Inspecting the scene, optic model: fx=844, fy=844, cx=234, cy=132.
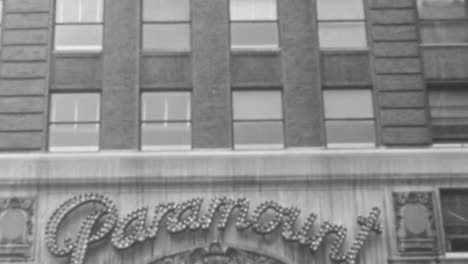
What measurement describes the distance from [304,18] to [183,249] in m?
9.03

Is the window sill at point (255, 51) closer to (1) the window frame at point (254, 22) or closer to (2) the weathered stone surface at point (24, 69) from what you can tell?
(1) the window frame at point (254, 22)

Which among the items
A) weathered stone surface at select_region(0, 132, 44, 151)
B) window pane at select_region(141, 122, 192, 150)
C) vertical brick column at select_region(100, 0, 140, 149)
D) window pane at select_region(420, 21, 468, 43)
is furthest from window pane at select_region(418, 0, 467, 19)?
weathered stone surface at select_region(0, 132, 44, 151)

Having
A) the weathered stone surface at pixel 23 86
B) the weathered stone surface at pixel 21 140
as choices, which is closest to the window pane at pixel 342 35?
the weathered stone surface at pixel 23 86

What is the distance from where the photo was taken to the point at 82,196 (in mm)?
25906

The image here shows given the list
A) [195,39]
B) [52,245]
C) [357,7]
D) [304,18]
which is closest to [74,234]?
[52,245]

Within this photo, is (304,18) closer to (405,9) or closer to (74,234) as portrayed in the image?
(405,9)

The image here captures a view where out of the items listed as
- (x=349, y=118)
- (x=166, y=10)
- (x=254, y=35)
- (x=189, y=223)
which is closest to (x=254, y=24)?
(x=254, y=35)

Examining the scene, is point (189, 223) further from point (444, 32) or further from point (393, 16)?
point (444, 32)

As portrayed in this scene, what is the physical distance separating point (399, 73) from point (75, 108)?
1078 centimetres

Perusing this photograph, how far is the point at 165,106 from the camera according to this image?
2789 centimetres

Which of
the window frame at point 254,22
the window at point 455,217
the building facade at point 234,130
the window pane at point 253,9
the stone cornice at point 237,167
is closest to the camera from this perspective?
the building facade at point 234,130

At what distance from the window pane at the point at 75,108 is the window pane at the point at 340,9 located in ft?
27.2

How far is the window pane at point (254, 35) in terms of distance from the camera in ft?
94.1

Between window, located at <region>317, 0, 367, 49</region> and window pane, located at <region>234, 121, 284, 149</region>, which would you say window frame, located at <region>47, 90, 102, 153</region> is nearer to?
window pane, located at <region>234, 121, 284, 149</region>
